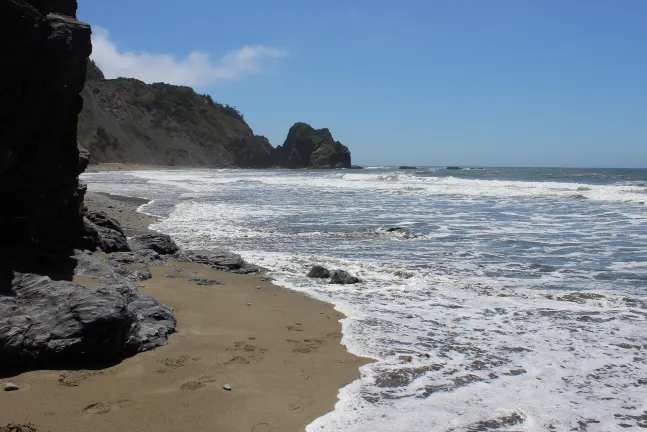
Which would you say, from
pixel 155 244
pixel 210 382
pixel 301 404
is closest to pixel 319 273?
pixel 155 244

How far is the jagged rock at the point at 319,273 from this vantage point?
880 centimetres

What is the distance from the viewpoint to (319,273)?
8852 millimetres

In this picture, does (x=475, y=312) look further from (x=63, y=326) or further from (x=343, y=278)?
(x=63, y=326)

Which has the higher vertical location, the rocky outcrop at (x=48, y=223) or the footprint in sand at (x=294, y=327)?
the rocky outcrop at (x=48, y=223)

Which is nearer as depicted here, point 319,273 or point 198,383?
point 198,383

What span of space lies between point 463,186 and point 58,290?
3438cm

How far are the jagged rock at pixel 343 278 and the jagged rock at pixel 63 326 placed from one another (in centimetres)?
363

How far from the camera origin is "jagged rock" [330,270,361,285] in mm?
8430

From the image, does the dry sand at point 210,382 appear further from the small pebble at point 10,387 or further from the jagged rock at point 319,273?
the jagged rock at point 319,273

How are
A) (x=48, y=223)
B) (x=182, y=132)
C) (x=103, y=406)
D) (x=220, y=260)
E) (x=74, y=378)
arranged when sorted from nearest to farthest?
1. (x=103, y=406)
2. (x=74, y=378)
3. (x=48, y=223)
4. (x=220, y=260)
5. (x=182, y=132)

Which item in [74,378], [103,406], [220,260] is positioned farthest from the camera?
[220,260]

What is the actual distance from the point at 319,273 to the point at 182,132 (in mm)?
100305

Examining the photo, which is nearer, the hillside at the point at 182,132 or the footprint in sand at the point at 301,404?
the footprint in sand at the point at 301,404

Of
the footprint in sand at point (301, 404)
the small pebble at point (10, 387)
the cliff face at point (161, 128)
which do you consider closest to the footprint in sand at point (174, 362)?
the small pebble at point (10, 387)
